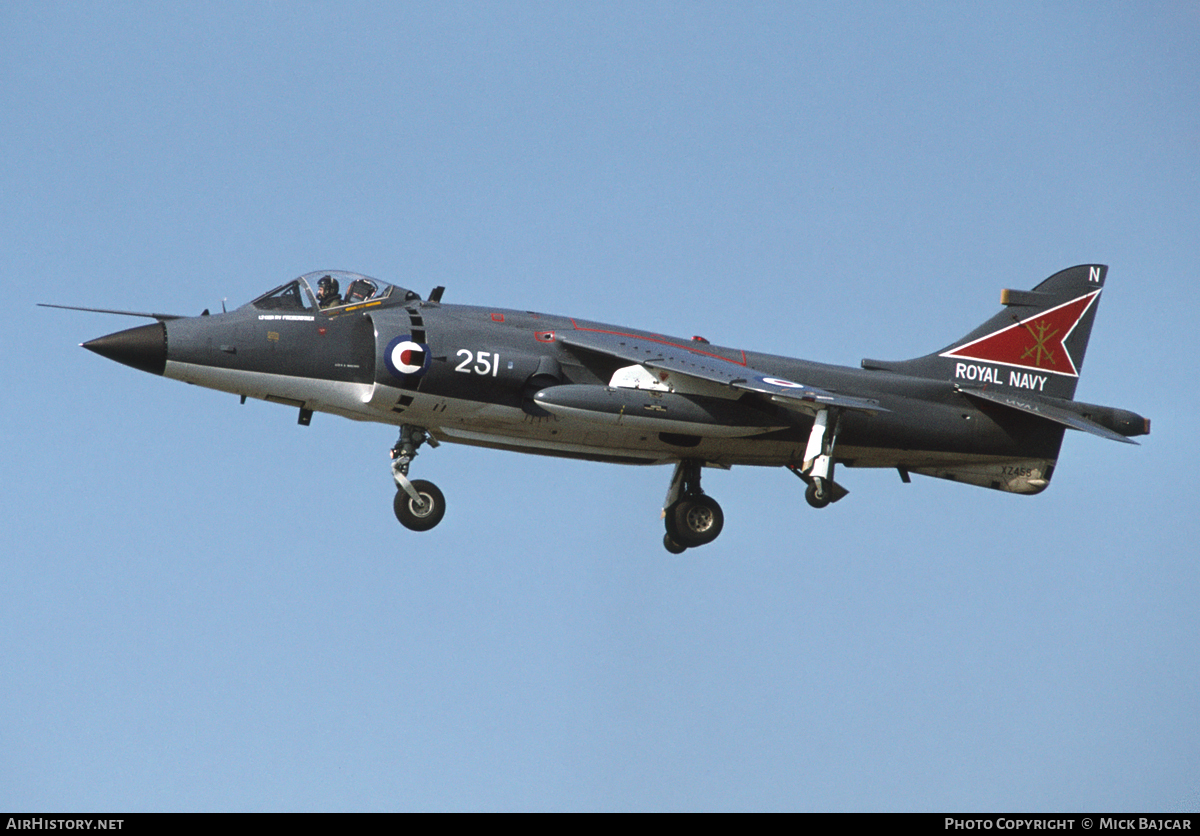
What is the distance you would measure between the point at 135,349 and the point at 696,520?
858 centimetres

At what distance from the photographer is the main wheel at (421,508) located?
895 inches

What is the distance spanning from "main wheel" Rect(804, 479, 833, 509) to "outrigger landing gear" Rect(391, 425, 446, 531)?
5293 millimetres

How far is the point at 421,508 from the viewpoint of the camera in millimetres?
22734

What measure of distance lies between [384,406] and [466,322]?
1.69 metres

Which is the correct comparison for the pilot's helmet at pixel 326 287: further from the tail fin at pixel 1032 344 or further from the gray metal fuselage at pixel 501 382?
the tail fin at pixel 1032 344

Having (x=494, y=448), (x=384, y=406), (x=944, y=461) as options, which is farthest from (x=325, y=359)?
(x=944, y=461)

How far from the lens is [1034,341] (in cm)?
2594

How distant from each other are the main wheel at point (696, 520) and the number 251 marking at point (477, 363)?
4.05 meters

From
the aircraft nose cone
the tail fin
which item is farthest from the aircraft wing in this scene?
the aircraft nose cone

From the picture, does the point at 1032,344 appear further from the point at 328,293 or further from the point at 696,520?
the point at 328,293

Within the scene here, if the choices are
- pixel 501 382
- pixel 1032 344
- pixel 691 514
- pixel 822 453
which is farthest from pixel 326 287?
pixel 1032 344

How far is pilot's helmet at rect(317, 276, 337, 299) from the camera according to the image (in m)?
22.3
